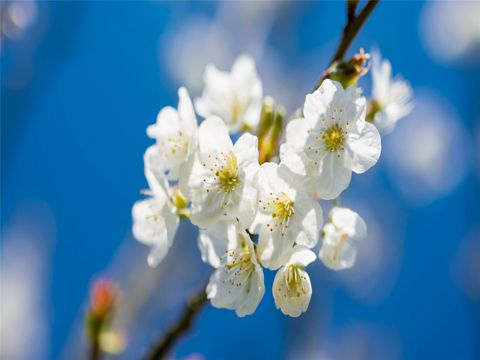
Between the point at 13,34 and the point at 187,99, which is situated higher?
the point at 13,34

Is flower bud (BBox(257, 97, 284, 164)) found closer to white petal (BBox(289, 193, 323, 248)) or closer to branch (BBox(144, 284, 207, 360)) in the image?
white petal (BBox(289, 193, 323, 248))

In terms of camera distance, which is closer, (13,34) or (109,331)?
(109,331)

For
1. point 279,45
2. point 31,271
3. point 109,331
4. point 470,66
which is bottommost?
point 109,331

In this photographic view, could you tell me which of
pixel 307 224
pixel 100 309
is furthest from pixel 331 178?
pixel 100 309

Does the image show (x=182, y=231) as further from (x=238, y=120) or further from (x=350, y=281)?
(x=350, y=281)

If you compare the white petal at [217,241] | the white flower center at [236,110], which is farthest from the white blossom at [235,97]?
the white petal at [217,241]

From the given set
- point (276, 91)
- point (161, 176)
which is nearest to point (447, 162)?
point (276, 91)

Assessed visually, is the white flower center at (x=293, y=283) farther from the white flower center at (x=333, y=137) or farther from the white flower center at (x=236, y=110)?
the white flower center at (x=236, y=110)
